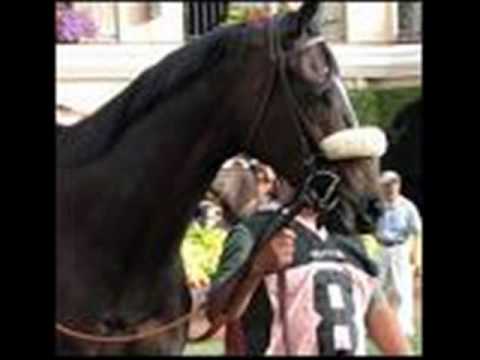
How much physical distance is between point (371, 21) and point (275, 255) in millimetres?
9673

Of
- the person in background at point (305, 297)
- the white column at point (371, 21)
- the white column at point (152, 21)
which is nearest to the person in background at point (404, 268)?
the person in background at point (305, 297)

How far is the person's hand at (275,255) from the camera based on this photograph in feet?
9.89

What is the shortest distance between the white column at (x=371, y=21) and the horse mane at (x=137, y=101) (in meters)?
9.18

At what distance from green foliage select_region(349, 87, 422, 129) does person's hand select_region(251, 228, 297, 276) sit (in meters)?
3.56

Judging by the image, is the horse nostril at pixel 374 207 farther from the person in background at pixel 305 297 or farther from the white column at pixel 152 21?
the white column at pixel 152 21

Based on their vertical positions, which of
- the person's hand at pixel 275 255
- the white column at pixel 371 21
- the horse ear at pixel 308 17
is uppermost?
the white column at pixel 371 21

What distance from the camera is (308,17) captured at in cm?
281

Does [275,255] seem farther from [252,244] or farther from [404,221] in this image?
[404,221]

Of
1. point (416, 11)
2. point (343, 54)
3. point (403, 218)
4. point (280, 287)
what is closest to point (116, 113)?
point (280, 287)

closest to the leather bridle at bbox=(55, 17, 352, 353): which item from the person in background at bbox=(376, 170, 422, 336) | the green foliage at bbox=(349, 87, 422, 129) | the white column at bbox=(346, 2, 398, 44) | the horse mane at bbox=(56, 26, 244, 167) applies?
the horse mane at bbox=(56, 26, 244, 167)

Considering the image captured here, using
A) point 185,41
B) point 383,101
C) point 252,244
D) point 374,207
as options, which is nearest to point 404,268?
point 383,101
